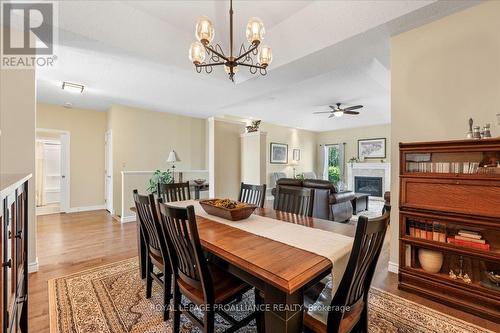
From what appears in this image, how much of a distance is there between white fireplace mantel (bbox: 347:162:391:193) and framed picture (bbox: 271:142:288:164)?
2375 mm

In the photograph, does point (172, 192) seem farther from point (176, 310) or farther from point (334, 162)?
point (334, 162)

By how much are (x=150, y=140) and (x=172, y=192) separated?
11.7 feet

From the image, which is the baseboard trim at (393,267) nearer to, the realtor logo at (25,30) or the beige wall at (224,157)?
the beige wall at (224,157)

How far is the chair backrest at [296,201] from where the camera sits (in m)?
2.28

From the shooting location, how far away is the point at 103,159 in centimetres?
618

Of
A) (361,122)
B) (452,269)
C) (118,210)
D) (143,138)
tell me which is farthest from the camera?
(361,122)

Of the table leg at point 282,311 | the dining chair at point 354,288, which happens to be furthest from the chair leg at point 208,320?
the dining chair at point 354,288

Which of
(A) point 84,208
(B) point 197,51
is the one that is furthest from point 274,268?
(A) point 84,208

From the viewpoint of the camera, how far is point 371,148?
26.4 feet

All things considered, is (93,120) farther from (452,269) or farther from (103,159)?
(452,269)

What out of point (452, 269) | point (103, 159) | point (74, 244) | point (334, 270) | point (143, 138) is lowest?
point (74, 244)

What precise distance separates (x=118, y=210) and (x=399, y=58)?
6046mm

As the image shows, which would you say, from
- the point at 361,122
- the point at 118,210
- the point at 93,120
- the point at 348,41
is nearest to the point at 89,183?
the point at 118,210

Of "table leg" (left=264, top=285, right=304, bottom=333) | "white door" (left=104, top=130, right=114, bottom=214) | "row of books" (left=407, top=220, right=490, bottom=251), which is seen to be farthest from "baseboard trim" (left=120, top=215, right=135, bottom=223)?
"row of books" (left=407, top=220, right=490, bottom=251)
